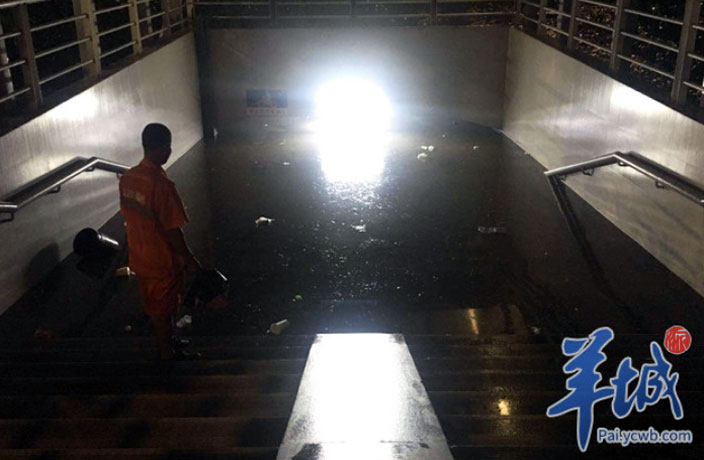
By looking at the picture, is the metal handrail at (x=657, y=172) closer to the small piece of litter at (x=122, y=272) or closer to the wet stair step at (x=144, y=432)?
the wet stair step at (x=144, y=432)

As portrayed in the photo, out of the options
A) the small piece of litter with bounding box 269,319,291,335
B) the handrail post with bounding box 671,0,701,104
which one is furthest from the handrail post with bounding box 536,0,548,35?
the small piece of litter with bounding box 269,319,291,335

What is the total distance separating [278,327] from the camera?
4910 millimetres

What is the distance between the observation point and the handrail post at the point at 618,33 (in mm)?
6996

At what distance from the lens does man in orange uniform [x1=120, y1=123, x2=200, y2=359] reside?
3.54 m

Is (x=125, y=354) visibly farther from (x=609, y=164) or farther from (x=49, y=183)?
(x=609, y=164)

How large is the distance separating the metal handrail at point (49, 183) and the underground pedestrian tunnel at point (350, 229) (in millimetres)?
33

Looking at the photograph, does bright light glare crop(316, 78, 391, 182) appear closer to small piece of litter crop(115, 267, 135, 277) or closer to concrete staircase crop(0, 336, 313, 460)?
small piece of litter crop(115, 267, 135, 277)

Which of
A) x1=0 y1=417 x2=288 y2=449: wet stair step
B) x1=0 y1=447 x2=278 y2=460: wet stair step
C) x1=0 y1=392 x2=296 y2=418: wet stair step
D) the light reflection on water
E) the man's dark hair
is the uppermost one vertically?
the man's dark hair

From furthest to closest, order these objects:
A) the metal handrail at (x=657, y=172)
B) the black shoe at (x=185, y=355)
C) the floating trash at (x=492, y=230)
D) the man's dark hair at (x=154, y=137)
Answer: the floating trash at (x=492, y=230) < the metal handrail at (x=657, y=172) < the black shoe at (x=185, y=355) < the man's dark hair at (x=154, y=137)

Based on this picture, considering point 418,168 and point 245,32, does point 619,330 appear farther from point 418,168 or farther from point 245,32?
point 245,32

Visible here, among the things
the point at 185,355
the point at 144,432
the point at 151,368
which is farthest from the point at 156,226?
the point at 144,432

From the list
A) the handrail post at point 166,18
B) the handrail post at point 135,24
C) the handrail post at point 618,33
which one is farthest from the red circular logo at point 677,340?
the handrail post at point 166,18

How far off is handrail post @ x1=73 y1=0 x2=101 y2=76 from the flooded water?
68.0 inches

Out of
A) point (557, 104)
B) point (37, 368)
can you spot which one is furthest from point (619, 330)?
point (557, 104)
